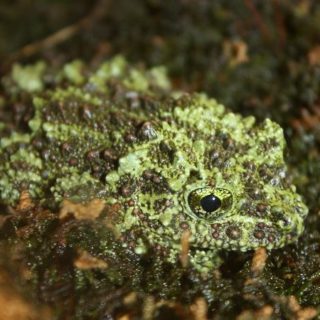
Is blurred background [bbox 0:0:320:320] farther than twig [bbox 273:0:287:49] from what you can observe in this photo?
No

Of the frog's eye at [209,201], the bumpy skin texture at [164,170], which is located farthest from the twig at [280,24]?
the frog's eye at [209,201]

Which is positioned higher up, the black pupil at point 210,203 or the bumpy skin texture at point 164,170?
the bumpy skin texture at point 164,170

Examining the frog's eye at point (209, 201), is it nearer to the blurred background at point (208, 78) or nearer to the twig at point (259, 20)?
the blurred background at point (208, 78)

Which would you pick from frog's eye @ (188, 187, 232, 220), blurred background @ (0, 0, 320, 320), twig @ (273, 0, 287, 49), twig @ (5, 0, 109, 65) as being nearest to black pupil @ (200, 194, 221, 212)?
frog's eye @ (188, 187, 232, 220)

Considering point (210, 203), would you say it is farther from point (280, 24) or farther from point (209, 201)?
point (280, 24)

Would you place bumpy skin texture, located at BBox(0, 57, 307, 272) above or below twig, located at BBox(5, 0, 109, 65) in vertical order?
below

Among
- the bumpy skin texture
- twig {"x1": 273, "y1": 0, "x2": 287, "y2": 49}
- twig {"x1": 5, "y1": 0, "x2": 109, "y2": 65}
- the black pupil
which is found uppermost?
twig {"x1": 5, "y1": 0, "x2": 109, "y2": 65}

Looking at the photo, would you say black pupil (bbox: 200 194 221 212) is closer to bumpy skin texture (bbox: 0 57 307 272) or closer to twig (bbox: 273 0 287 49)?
bumpy skin texture (bbox: 0 57 307 272)

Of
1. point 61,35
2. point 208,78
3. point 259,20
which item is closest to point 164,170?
point 208,78

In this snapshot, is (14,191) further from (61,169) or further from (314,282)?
(314,282)
